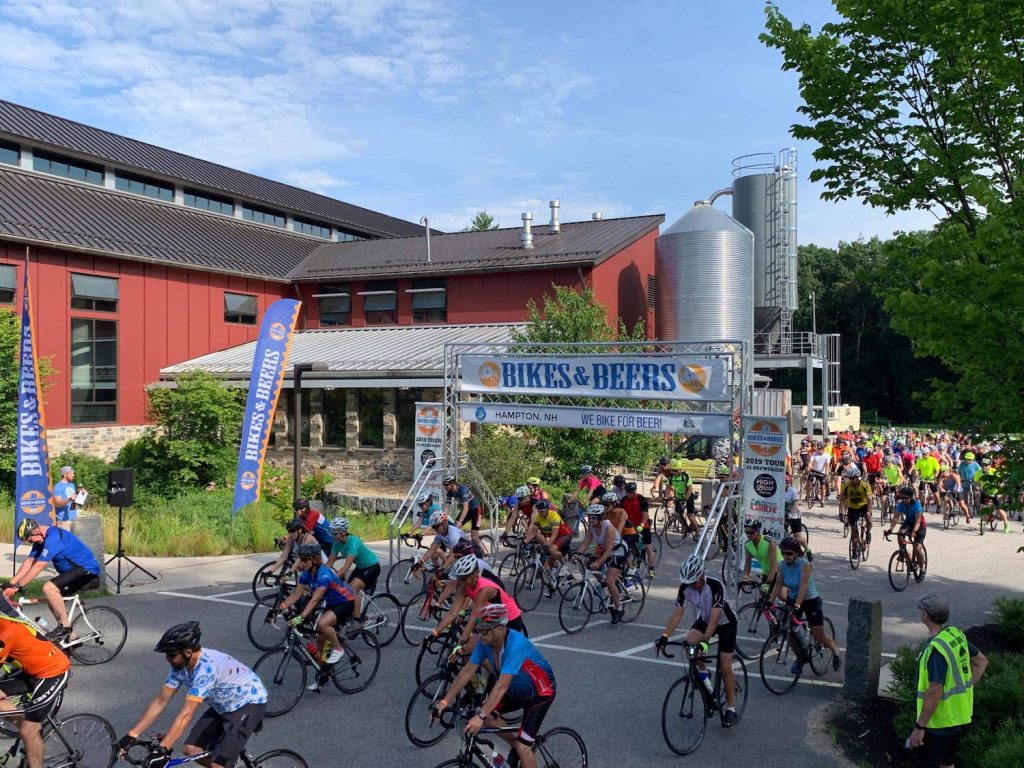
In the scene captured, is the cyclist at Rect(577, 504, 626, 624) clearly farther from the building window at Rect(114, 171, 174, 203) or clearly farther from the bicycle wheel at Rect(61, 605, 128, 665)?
the building window at Rect(114, 171, 174, 203)

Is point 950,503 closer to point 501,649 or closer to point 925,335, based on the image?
point 925,335

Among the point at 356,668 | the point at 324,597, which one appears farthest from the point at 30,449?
the point at 356,668

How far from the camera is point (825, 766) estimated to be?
7.09m

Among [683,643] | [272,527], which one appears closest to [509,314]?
[272,527]

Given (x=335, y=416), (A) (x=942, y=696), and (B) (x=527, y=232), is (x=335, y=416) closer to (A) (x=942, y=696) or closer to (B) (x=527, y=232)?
(B) (x=527, y=232)

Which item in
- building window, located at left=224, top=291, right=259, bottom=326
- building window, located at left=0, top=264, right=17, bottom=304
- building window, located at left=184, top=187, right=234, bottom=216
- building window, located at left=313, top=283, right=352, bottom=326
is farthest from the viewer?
building window, located at left=184, top=187, right=234, bottom=216

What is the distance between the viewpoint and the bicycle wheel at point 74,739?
6547 millimetres

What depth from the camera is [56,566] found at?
9.71m

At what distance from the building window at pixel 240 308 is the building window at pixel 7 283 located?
26.4 feet

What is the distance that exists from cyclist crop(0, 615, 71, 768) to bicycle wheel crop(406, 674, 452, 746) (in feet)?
9.23

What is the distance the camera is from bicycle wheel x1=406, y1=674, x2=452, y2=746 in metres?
7.34

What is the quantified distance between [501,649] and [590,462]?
18.5 metres

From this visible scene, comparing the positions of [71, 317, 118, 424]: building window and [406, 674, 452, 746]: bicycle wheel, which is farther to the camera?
[71, 317, 118, 424]: building window

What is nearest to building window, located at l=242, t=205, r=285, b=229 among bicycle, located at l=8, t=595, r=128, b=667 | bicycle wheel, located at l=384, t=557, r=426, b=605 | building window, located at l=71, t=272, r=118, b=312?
building window, located at l=71, t=272, r=118, b=312
